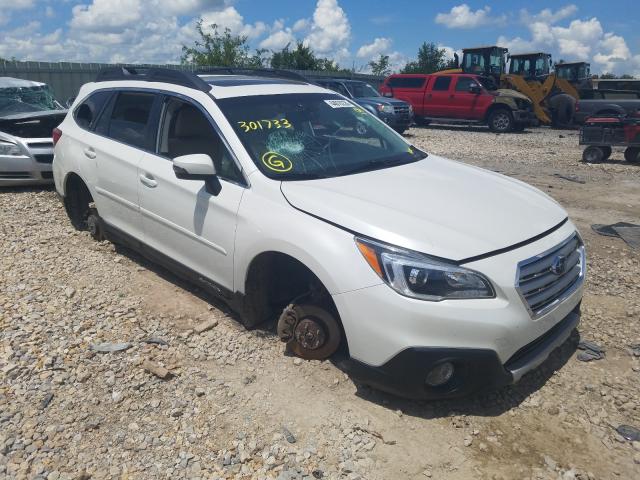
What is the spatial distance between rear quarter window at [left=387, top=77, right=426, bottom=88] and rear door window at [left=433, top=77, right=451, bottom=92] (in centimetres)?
60

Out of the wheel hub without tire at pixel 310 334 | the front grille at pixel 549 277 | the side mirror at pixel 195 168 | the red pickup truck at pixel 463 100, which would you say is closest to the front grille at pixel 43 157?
the side mirror at pixel 195 168

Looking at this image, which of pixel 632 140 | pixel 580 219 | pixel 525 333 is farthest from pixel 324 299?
pixel 632 140

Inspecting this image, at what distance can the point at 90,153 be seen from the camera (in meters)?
4.75

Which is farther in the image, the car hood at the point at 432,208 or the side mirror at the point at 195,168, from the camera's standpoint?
the side mirror at the point at 195,168

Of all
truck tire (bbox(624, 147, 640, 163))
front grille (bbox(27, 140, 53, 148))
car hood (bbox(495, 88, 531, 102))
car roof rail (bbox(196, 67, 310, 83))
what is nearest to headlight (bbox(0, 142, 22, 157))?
front grille (bbox(27, 140, 53, 148))

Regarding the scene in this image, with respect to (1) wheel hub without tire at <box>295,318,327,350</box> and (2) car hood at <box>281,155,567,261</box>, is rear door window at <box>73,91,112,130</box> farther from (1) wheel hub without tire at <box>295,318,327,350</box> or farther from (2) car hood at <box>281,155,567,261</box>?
(1) wheel hub without tire at <box>295,318,327,350</box>

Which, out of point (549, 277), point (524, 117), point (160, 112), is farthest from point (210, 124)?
point (524, 117)

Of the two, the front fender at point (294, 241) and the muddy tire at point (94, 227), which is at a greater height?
the front fender at point (294, 241)

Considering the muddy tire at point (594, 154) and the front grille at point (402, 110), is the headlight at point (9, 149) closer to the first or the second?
the muddy tire at point (594, 154)

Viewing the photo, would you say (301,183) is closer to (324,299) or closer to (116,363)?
(324,299)

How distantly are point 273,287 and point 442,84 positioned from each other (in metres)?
18.1

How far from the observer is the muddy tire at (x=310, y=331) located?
3072mm

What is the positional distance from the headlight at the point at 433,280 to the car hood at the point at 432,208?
65 mm

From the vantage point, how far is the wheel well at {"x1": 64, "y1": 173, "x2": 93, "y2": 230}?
17.1 ft
